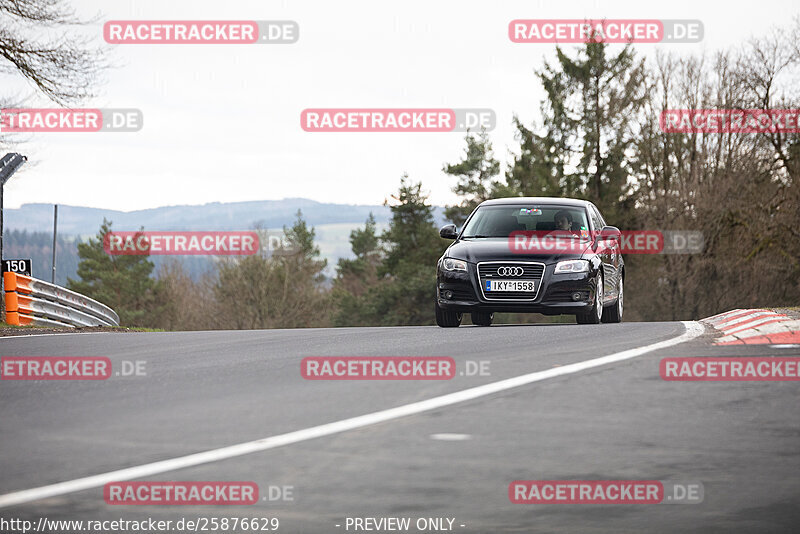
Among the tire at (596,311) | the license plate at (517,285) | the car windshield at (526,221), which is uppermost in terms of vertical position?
the car windshield at (526,221)

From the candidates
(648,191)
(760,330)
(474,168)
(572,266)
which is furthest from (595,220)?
(474,168)

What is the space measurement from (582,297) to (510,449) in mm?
8476

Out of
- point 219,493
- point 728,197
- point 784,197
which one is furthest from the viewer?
point 728,197

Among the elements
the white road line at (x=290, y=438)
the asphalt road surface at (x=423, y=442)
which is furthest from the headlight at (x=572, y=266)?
the white road line at (x=290, y=438)

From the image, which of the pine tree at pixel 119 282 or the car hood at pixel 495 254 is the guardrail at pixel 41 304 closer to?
the car hood at pixel 495 254

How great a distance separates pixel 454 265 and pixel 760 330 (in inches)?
176

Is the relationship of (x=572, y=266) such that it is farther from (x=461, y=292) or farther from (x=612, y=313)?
(x=612, y=313)

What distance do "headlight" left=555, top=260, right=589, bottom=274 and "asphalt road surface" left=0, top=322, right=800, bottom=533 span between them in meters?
4.46

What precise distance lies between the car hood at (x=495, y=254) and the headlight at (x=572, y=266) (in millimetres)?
71

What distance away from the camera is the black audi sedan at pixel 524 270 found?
13.9m

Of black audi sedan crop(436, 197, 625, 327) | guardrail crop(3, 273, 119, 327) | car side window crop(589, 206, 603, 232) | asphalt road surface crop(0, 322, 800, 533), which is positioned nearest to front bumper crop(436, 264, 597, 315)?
black audi sedan crop(436, 197, 625, 327)

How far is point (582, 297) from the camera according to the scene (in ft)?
46.4


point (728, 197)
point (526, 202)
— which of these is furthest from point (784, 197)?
point (526, 202)

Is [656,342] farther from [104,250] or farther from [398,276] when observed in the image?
[104,250]
